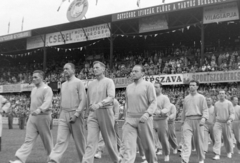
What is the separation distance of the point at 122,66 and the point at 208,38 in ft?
25.6

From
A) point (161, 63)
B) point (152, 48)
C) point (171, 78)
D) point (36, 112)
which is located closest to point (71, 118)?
point (36, 112)

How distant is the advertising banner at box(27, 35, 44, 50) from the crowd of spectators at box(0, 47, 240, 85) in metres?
3.55

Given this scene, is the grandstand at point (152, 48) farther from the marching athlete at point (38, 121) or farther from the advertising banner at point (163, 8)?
the marching athlete at point (38, 121)

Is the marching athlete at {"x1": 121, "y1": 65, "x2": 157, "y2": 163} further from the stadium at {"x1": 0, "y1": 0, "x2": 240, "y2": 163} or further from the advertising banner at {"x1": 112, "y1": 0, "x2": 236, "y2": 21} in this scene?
the advertising banner at {"x1": 112, "y1": 0, "x2": 236, "y2": 21}

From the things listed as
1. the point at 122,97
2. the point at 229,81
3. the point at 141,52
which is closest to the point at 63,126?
the point at 229,81

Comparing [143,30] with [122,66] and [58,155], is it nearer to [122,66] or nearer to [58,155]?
[122,66]

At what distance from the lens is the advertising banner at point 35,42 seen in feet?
114

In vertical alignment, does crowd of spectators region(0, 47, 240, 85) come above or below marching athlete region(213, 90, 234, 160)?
above

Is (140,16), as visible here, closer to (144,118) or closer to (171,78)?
(171,78)

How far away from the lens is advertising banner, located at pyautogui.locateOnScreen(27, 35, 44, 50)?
3487cm

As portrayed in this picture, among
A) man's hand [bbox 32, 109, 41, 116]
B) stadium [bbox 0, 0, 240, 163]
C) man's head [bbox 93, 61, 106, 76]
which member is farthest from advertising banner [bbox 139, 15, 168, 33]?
man's hand [bbox 32, 109, 41, 116]

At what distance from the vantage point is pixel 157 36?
1270 inches

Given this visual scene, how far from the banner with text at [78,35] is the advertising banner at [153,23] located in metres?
2.92

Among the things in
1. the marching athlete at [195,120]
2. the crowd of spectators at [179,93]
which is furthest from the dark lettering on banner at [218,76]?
the marching athlete at [195,120]
